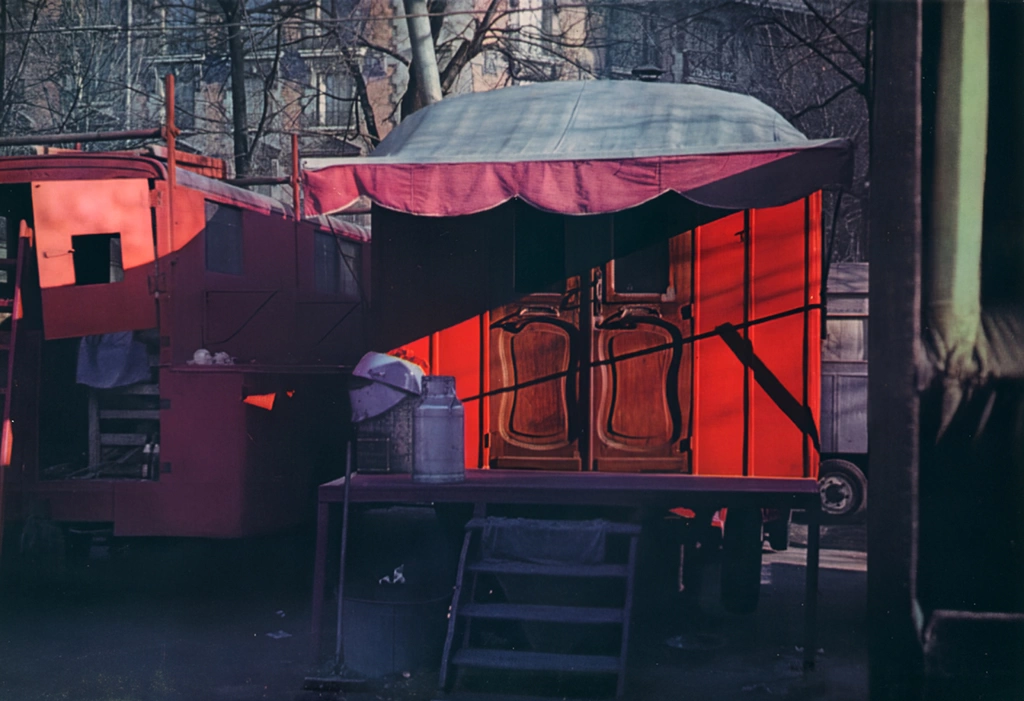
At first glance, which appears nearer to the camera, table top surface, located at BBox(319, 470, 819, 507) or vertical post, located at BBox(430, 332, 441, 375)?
table top surface, located at BBox(319, 470, 819, 507)

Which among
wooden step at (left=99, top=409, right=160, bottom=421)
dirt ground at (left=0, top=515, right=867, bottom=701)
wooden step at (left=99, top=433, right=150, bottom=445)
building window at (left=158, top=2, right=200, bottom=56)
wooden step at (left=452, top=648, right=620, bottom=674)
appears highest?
building window at (left=158, top=2, right=200, bottom=56)

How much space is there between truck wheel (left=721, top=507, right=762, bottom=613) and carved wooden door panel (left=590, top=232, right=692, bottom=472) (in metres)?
0.60

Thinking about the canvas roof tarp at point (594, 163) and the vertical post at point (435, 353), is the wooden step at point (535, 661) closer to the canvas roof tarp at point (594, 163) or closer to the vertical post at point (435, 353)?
the vertical post at point (435, 353)

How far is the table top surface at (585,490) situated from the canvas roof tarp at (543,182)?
136 centimetres

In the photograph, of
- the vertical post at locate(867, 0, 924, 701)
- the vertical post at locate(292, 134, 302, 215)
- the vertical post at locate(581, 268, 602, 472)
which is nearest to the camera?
the vertical post at locate(867, 0, 924, 701)

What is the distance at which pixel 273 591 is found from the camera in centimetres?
935

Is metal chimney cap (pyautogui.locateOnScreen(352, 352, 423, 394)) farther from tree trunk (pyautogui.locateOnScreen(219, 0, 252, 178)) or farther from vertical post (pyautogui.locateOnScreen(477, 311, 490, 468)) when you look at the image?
tree trunk (pyautogui.locateOnScreen(219, 0, 252, 178))

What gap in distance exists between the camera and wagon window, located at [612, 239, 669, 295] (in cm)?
781

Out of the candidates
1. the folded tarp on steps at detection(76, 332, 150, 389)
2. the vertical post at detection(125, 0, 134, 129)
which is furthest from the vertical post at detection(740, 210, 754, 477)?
the vertical post at detection(125, 0, 134, 129)

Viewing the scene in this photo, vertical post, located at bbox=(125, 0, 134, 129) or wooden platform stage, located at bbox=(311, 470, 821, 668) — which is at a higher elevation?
vertical post, located at bbox=(125, 0, 134, 129)

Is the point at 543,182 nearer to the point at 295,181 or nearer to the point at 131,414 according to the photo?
the point at 131,414

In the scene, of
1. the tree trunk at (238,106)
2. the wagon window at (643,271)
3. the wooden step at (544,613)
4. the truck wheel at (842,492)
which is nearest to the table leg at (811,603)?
the wooden step at (544,613)

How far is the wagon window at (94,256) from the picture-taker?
925 centimetres

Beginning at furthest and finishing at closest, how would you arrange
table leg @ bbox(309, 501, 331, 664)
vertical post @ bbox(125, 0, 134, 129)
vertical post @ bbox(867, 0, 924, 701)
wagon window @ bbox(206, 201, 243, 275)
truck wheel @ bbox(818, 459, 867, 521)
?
vertical post @ bbox(125, 0, 134, 129) → truck wheel @ bbox(818, 459, 867, 521) → wagon window @ bbox(206, 201, 243, 275) → table leg @ bbox(309, 501, 331, 664) → vertical post @ bbox(867, 0, 924, 701)
